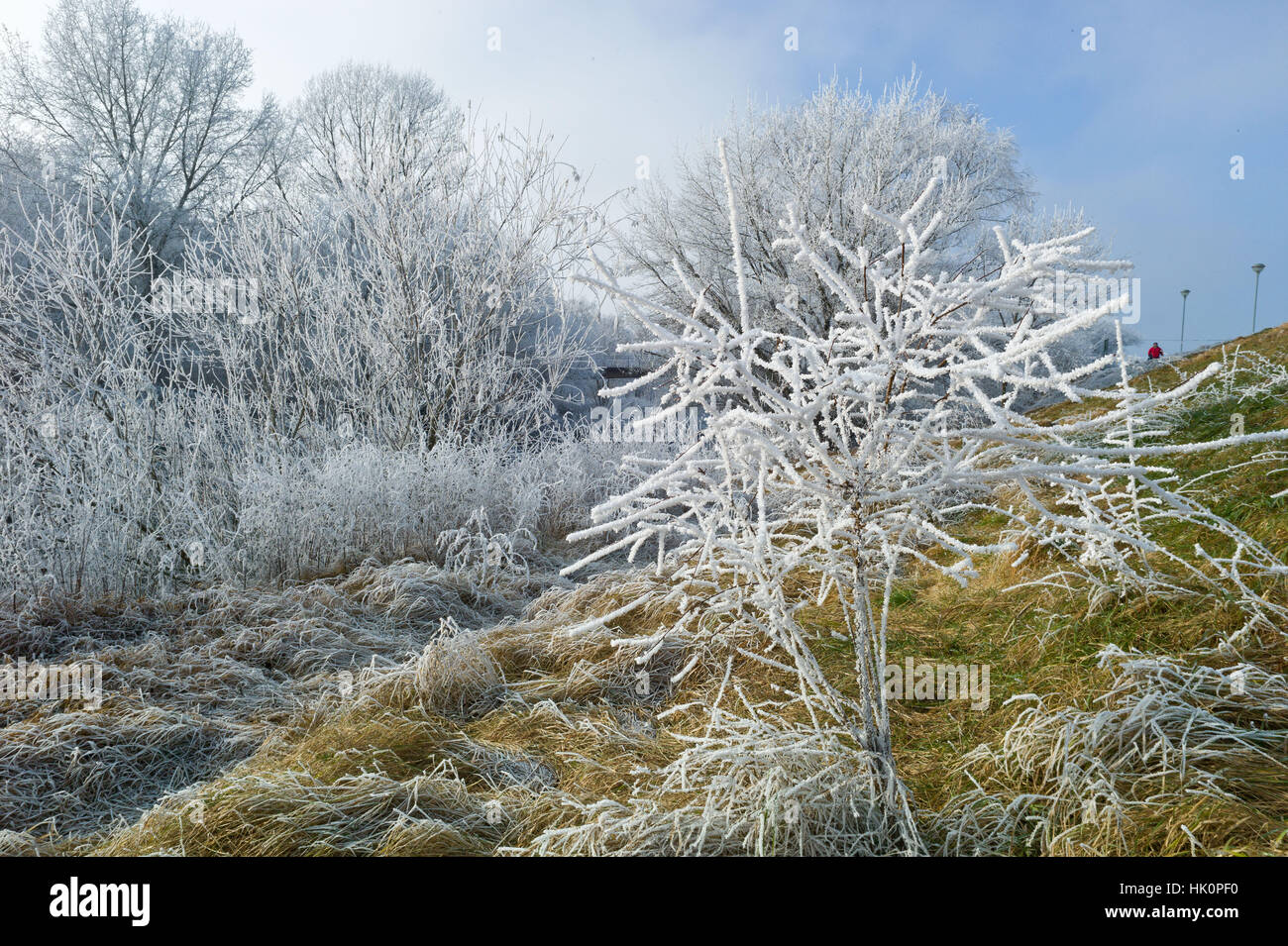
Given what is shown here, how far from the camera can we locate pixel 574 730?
284 centimetres

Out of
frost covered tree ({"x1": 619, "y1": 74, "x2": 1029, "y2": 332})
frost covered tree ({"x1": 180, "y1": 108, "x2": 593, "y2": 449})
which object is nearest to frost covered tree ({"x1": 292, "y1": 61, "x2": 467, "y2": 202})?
frost covered tree ({"x1": 180, "y1": 108, "x2": 593, "y2": 449})

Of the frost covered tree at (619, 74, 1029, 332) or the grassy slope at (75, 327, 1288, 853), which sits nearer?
the grassy slope at (75, 327, 1288, 853)

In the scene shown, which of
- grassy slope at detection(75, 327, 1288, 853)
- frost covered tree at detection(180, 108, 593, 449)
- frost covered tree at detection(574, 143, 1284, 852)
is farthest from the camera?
frost covered tree at detection(180, 108, 593, 449)

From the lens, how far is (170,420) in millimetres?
5707

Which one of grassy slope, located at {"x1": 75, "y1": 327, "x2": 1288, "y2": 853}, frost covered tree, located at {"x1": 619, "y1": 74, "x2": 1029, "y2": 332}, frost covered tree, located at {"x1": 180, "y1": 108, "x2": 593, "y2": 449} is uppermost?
frost covered tree, located at {"x1": 619, "y1": 74, "x2": 1029, "y2": 332}

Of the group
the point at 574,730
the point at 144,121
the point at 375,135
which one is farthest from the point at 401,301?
the point at 144,121

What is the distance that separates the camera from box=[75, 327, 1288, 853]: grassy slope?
206 centimetres

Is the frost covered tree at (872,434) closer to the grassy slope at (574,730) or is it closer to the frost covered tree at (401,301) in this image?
the grassy slope at (574,730)

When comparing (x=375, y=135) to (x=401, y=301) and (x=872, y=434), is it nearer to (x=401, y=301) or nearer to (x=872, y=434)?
(x=401, y=301)

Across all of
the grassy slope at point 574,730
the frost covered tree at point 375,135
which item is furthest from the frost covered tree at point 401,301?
the grassy slope at point 574,730

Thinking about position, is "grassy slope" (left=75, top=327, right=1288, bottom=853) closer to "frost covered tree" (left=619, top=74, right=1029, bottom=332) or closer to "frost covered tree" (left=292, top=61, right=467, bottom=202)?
"frost covered tree" (left=292, top=61, right=467, bottom=202)

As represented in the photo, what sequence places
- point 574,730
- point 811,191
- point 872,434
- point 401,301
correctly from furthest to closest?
1. point 811,191
2. point 401,301
3. point 574,730
4. point 872,434

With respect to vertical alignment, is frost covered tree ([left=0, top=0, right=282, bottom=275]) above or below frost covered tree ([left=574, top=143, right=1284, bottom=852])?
above
